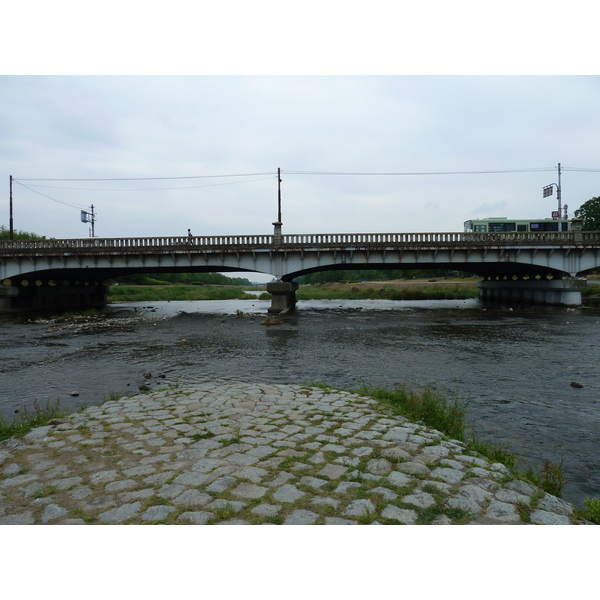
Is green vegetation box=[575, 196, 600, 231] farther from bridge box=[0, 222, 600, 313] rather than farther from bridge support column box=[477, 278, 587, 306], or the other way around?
bridge box=[0, 222, 600, 313]

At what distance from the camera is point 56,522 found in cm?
A: 355

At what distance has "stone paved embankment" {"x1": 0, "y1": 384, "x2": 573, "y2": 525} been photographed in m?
3.62

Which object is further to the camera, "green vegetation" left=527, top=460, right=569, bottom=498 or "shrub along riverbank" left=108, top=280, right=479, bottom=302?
"shrub along riverbank" left=108, top=280, right=479, bottom=302

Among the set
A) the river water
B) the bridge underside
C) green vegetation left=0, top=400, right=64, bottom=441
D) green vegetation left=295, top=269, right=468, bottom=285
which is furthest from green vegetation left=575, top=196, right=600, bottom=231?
green vegetation left=0, top=400, right=64, bottom=441

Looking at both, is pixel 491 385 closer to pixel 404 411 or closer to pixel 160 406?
pixel 404 411

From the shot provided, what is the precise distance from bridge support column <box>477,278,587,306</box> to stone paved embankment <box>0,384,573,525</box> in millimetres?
37774

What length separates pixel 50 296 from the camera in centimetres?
4281

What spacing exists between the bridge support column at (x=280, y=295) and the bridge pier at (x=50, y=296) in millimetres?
25131

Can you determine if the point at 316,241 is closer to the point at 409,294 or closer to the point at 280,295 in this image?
the point at 280,295

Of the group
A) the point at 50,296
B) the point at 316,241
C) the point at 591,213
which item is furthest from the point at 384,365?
the point at 591,213

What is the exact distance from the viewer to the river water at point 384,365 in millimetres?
7188

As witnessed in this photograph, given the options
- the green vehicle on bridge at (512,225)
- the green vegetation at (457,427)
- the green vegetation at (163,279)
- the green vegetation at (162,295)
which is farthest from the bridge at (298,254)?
the green vegetation at (163,279)

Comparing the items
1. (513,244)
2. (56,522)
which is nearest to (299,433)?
(56,522)

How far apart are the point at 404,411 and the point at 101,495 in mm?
5094
